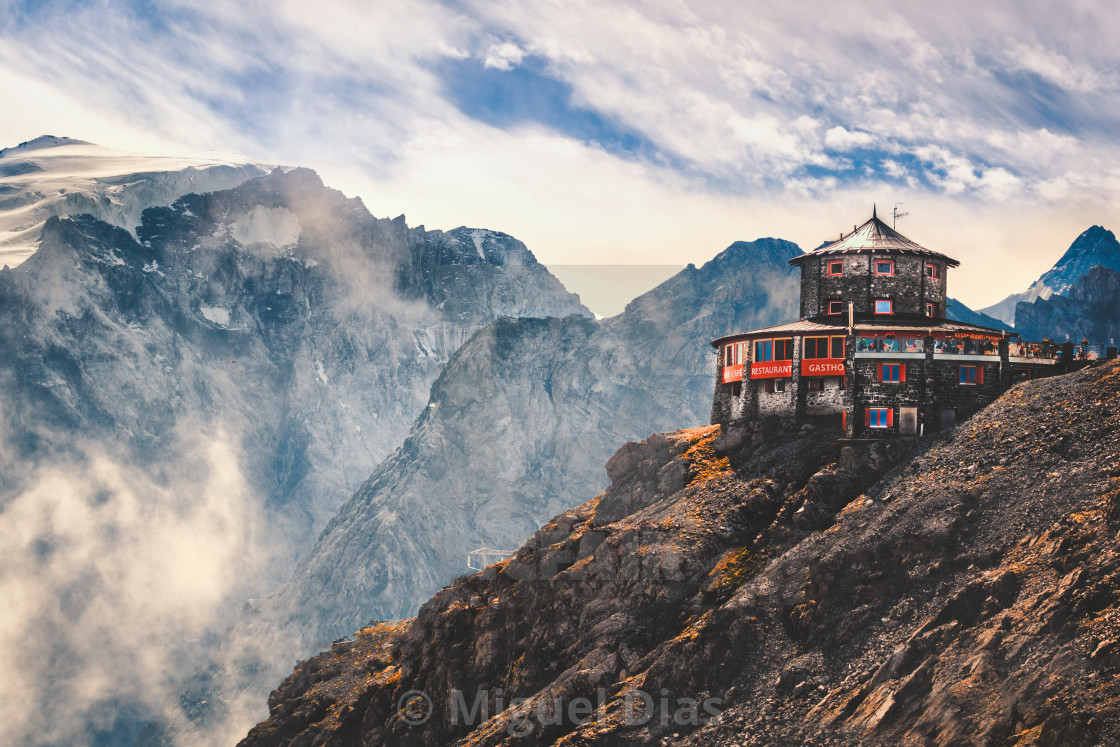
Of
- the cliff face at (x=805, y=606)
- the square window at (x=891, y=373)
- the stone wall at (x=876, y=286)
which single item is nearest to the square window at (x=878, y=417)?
the square window at (x=891, y=373)

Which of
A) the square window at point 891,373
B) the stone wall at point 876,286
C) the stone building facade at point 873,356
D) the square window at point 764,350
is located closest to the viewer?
the stone building facade at point 873,356

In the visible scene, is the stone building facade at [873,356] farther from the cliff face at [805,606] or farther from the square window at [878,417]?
the cliff face at [805,606]

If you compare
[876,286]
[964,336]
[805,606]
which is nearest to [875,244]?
[876,286]

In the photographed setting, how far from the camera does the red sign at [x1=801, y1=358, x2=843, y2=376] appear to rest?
83.3 m

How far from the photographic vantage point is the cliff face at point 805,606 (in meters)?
54.4

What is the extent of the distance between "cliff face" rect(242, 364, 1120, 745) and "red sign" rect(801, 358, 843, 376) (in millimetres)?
4858

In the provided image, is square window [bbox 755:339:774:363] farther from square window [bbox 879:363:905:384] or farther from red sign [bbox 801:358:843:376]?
square window [bbox 879:363:905:384]

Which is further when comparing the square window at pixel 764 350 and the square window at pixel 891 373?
the square window at pixel 764 350

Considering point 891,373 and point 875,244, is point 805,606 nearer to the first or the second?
point 891,373

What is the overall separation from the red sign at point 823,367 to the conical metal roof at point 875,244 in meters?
12.5

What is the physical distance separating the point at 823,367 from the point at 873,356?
3.86 metres

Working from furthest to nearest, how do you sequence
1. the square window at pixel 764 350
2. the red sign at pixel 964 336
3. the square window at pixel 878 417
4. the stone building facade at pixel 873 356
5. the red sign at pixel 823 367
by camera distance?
the square window at pixel 764 350 → the red sign at pixel 823 367 → the red sign at pixel 964 336 → the square window at pixel 878 417 → the stone building facade at pixel 873 356

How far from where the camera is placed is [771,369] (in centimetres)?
8700

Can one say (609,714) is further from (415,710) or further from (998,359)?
(998,359)
